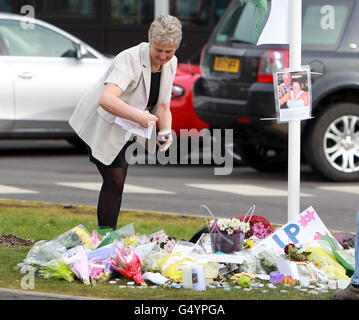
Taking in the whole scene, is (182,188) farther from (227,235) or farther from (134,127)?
(227,235)

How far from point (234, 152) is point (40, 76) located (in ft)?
8.20

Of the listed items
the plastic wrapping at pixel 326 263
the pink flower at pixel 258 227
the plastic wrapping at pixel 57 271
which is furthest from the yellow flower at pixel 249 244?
the plastic wrapping at pixel 57 271

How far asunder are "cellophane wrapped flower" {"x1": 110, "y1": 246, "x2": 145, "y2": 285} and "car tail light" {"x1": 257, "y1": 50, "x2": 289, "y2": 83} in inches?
210

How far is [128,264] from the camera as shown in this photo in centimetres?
689

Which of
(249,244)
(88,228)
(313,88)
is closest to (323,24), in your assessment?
(313,88)

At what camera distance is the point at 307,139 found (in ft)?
40.5

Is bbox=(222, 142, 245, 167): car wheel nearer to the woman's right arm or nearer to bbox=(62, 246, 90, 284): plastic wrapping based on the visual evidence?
the woman's right arm

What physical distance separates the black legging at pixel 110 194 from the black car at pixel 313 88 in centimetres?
446

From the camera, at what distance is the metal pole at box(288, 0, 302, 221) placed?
768 centimetres

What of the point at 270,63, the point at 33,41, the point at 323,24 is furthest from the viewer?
the point at 33,41

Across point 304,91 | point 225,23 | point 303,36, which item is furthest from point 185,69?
point 304,91

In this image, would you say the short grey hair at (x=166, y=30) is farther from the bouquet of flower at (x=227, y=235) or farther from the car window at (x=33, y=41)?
the car window at (x=33, y=41)

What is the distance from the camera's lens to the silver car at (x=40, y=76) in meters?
14.1

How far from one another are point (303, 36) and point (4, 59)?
3.91 m
